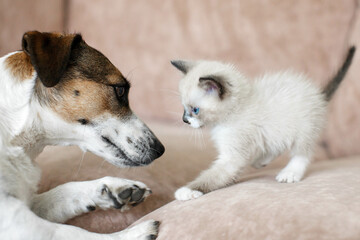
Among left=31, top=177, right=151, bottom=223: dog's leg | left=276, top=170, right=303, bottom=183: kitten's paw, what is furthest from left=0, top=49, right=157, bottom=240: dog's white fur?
left=276, top=170, right=303, bottom=183: kitten's paw

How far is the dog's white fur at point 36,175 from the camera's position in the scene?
0.98 metres

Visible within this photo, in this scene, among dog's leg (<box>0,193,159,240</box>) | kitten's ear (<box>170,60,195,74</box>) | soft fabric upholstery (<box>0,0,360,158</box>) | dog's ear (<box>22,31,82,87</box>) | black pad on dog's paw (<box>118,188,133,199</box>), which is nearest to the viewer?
dog's leg (<box>0,193,159,240</box>)

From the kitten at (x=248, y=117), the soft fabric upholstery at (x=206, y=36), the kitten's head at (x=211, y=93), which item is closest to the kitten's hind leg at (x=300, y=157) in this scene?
the kitten at (x=248, y=117)

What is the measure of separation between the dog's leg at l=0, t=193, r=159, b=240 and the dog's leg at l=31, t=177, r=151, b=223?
0.17 metres

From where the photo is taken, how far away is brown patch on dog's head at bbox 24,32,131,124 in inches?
42.5

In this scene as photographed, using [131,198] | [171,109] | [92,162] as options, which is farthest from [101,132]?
[171,109]

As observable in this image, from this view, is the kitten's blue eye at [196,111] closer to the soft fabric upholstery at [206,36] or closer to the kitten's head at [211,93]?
the kitten's head at [211,93]

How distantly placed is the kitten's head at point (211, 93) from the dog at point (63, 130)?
15cm

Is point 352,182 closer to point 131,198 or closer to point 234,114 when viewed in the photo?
point 234,114

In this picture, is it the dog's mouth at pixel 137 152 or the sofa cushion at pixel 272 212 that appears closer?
the sofa cushion at pixel 272 212

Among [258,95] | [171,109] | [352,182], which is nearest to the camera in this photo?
[352,182]

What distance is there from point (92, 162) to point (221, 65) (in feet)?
1.76

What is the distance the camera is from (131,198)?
121cm

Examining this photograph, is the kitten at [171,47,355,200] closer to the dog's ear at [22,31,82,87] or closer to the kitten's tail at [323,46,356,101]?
the kitten's tail at [323,46,356,101]
